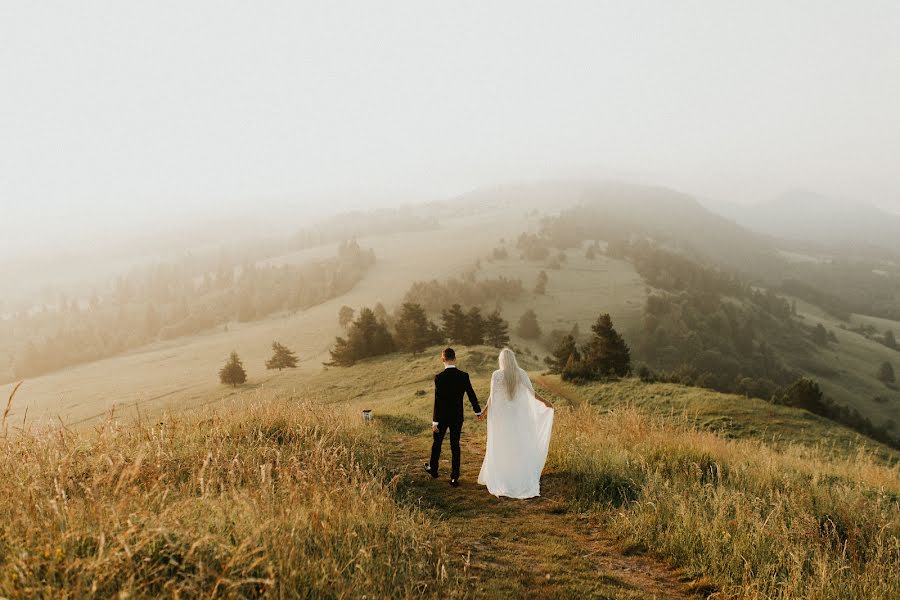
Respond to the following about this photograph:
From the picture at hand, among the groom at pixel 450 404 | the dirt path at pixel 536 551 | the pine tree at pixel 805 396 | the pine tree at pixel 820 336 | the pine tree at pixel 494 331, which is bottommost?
the pine tree at pixel 820 336

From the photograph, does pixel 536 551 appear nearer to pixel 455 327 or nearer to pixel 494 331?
pixel 455 327

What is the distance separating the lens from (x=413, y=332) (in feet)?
190

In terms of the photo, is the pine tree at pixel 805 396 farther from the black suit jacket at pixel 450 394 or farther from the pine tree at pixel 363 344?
the pine tree at pixel 363 344

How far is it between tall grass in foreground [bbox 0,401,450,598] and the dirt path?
2.97ft

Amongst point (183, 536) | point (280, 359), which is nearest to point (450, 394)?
point (183, 536)

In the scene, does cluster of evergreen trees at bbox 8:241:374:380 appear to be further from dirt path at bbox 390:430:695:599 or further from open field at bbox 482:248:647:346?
dirt path at bbox 390:430:695:599

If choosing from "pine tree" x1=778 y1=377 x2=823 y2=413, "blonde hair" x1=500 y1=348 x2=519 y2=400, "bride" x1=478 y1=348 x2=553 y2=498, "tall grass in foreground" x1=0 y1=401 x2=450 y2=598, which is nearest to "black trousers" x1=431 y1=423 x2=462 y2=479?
"bride" x1=478 y1=348 x2=553 y2=498

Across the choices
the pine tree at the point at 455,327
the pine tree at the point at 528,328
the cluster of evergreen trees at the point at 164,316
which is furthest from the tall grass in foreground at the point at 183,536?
the cluster of evergreen trees at the point at 164,316

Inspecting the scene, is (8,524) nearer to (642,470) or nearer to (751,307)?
(642,470)

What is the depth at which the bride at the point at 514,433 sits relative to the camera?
869 cm

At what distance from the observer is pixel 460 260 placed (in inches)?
7761

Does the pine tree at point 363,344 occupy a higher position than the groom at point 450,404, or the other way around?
the groom at point 450,404

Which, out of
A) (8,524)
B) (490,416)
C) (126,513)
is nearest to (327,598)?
(126,513)

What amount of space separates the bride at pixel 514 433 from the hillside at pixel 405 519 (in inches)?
19.9
